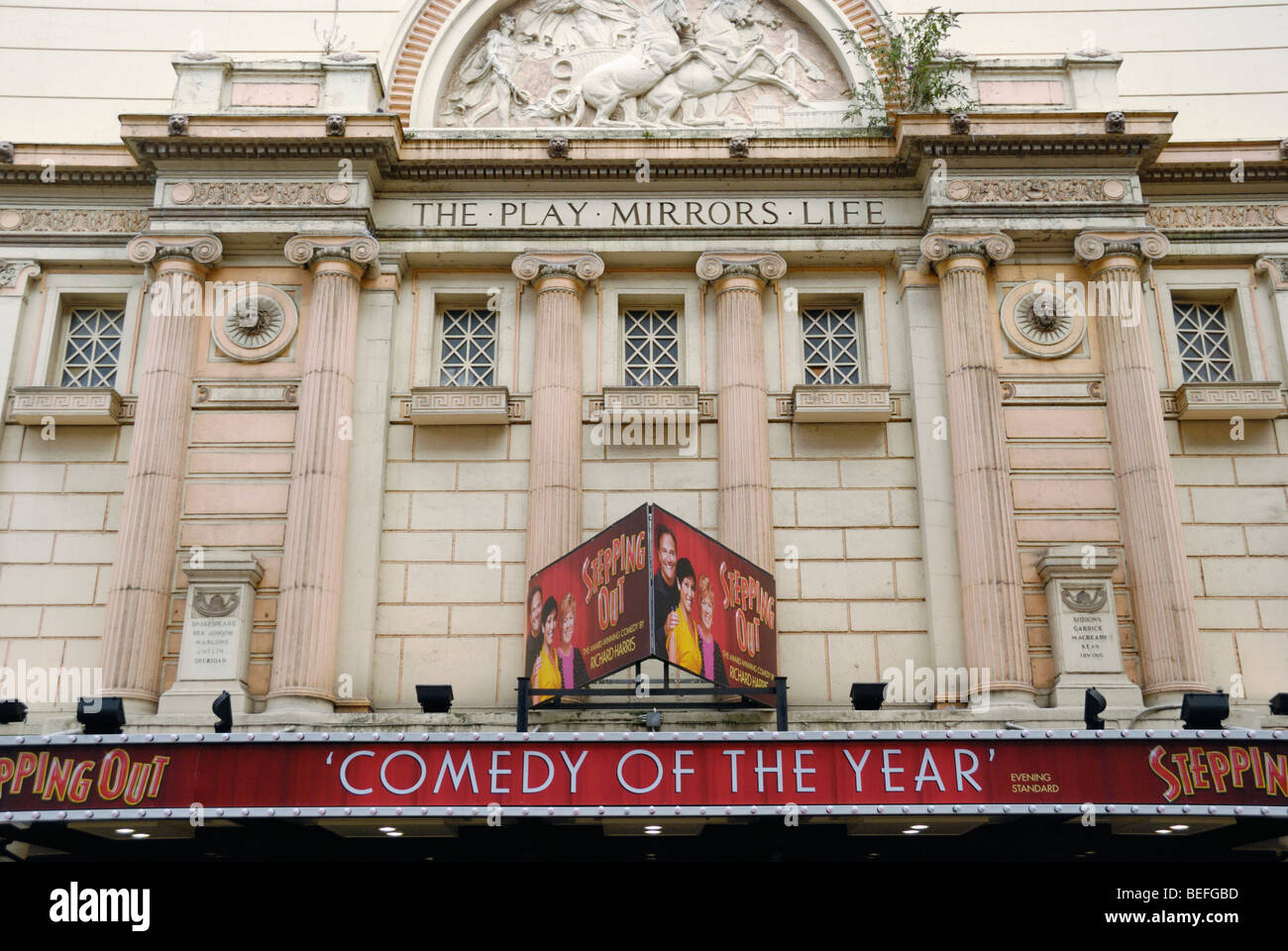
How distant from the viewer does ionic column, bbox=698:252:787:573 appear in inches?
829

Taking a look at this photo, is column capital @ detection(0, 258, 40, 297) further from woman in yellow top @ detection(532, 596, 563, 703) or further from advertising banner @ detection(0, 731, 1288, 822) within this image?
woman in yellow top @ detection(532, 596, 563, 703)

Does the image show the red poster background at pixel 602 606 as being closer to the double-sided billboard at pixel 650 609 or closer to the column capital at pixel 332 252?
the double-sided billboard at pixel 650 609

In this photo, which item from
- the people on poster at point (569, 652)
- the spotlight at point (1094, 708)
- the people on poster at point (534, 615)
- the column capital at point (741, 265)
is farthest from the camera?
the column capital at point (741, 265)

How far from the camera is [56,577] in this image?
69.5 feet

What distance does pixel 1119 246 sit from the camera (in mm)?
22188

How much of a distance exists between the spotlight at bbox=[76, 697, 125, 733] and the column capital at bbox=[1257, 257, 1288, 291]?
20.0m

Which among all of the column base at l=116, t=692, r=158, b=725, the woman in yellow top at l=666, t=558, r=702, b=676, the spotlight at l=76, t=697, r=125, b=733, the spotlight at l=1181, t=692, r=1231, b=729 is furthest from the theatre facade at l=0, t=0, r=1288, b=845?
A: the spotlight at l=1181, t=692, r=1231, b=729

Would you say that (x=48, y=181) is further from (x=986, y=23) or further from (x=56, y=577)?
(x=986, y=23)

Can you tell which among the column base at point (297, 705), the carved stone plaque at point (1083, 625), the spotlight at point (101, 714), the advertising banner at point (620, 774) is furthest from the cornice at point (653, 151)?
the advertising banner at point (620, 774)

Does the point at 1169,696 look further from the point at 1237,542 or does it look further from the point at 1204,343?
the point at 1204,343

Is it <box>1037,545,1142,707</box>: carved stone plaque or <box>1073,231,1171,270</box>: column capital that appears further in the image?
<box>1073,231,1171,270</box>: column capital

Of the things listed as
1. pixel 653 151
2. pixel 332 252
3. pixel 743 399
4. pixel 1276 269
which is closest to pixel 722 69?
pixel 653 151

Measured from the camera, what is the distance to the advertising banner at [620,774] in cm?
1513

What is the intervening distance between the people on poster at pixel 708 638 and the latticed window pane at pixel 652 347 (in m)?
5.77
